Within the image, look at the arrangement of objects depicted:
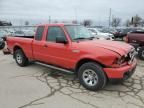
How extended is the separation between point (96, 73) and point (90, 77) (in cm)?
30

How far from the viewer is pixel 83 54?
5.07 meters

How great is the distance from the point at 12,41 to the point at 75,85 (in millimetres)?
4064

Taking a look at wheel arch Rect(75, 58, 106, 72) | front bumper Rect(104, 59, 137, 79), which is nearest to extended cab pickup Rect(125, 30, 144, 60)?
front bumper Rect(104, 59, 137, 79)

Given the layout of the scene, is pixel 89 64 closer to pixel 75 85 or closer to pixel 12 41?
pixel 75 85

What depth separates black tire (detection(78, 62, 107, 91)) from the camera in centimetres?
477

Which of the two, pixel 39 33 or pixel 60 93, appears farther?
pixel 39 33

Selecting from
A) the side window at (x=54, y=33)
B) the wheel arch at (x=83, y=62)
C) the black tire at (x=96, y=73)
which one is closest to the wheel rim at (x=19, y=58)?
the side window at (x=54, y=33)

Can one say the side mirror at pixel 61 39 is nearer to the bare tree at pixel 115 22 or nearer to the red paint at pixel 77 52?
the red paint at pixel 77 52

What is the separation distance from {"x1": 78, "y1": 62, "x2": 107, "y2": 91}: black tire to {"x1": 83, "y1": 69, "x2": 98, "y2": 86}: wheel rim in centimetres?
4

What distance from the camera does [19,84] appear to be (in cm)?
566

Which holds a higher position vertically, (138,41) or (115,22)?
(115,22)

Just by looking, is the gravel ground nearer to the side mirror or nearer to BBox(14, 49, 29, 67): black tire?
BBox(14, 49, 29, 67): black tire

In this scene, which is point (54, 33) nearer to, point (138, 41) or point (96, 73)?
point (96, 73)

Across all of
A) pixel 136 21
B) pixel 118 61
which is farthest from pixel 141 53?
pixel 136 21
